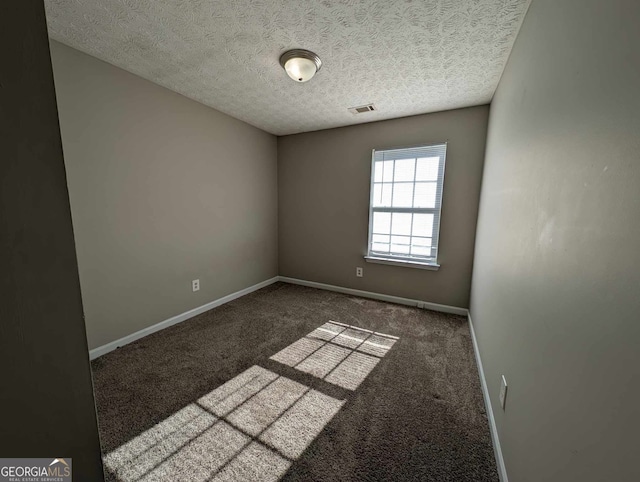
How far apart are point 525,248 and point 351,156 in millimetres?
2625

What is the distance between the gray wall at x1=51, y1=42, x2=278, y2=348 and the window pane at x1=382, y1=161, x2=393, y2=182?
5.93 ft

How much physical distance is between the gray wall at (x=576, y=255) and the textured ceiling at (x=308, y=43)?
47 cm

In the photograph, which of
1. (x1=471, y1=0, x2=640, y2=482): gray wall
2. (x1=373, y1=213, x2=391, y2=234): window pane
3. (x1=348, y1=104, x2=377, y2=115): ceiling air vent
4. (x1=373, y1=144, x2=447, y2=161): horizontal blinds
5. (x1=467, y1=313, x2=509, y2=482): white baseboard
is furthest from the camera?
(x1=373, y1=213, x2=391, y2=234): window pane

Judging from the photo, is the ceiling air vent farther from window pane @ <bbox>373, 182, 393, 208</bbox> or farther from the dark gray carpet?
the dark gray carpet

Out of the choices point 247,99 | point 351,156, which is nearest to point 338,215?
point 351,156

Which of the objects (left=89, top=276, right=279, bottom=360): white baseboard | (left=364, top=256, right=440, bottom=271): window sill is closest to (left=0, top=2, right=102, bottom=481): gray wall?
(left=89, top=276, right=279, bottom=360): white baseboard

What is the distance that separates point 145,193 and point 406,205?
2.85 metres

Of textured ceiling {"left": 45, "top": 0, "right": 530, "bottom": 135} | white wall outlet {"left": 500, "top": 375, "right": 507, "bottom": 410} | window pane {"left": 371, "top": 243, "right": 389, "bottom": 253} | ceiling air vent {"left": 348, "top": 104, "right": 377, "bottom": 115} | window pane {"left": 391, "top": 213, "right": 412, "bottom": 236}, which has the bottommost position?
white wall outlet {"left": 500, "top": 375, "right": 507, "bottom": 410}

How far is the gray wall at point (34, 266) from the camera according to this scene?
42 centimetres

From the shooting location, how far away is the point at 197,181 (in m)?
2.79

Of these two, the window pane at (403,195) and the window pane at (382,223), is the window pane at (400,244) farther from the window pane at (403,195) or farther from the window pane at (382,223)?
the window pane at (403,195)

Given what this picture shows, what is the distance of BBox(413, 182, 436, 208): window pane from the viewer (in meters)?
3.01

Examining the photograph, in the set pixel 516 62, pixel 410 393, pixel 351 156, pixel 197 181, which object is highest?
pixel 516 62

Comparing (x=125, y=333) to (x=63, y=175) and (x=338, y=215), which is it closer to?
(x=63, y=175)
